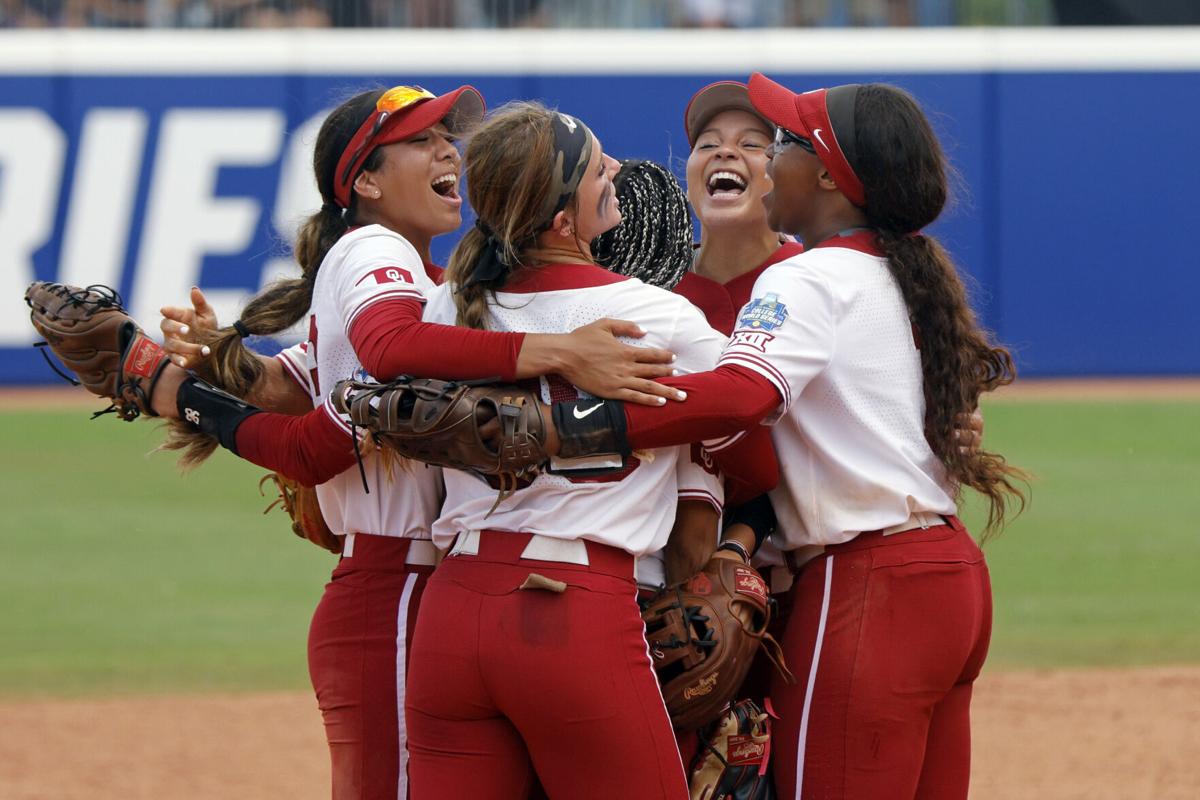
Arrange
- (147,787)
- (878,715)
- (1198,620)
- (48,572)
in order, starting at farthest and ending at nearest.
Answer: (48,572) < (1198,620) < (147,787) < (878,715)

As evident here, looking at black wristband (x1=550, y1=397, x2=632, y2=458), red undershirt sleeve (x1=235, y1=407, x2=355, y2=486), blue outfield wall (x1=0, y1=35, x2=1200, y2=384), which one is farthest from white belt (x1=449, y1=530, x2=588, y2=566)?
blue outfield wall (x1=0, y1=35, x2=1200, y2=384)

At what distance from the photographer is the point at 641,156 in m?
15.2

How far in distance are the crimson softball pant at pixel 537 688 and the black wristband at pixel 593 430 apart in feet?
0.54

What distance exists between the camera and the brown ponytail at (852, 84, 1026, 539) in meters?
2.88

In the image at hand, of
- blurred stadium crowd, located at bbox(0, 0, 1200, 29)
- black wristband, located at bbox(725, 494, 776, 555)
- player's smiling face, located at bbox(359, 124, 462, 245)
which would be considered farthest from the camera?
blurred stadium crowd, located at bbox(0, 0, 1200, 29)

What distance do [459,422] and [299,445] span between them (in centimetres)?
Result: 49

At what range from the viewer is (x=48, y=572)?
27.6ft

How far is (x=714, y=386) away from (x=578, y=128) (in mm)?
518

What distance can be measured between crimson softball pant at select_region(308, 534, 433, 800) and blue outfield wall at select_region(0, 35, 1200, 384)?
455 inches

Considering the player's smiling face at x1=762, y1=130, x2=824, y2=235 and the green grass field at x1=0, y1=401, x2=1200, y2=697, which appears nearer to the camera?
the player's smiling face at x1=762, y1=130, x2=824, y2=235

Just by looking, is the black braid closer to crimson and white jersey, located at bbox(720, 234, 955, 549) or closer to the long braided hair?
crimson and white jersey, located at bbox(720, 234, 955, 549)

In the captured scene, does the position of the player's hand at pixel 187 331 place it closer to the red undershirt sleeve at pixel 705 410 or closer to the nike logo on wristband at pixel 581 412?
the nike logo on wristband at pixel 581 412

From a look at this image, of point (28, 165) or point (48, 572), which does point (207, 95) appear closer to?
point (28, 165)

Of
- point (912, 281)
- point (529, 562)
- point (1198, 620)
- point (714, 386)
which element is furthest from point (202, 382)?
point (1198, 620)
